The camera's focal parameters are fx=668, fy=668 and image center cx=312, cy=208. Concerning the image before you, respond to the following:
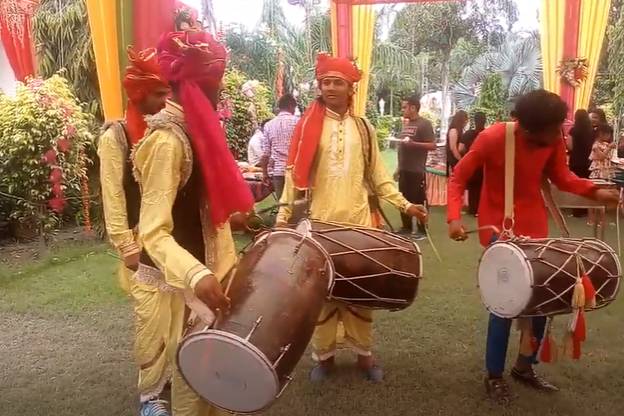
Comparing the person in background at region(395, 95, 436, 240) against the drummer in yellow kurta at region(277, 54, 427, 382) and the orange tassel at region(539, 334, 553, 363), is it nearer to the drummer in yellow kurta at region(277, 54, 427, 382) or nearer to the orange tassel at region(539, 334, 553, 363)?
the drummer in yellow kurta at region(277, 54, 427, 382)

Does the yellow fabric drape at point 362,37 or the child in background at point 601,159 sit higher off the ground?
the yellow fabric drape at point 362,37

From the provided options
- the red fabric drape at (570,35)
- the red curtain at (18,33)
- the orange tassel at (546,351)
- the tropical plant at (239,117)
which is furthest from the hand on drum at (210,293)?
the tropical plant at (239,117)

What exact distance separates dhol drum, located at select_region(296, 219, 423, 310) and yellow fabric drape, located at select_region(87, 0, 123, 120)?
1723mm

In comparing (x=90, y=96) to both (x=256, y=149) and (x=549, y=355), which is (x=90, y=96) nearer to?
(x=256, y=149)

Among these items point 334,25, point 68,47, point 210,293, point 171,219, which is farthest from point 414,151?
point 210,293

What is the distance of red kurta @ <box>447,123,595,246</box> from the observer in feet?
10.0

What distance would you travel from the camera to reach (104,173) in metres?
2.84

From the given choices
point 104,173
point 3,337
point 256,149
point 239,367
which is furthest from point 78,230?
point 239,367

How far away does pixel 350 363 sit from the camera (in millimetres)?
3732

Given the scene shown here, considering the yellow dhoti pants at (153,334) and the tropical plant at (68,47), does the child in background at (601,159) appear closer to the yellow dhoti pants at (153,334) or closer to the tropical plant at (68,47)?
the tropical plant at (68,47)

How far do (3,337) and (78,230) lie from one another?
12.6 ft

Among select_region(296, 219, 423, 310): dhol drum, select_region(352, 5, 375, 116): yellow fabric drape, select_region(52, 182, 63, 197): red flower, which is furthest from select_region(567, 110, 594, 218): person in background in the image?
select_region(296, 219, 423, 310): dhol drum

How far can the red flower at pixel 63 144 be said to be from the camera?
263 inches

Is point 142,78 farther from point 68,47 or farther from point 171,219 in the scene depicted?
point 68,47
